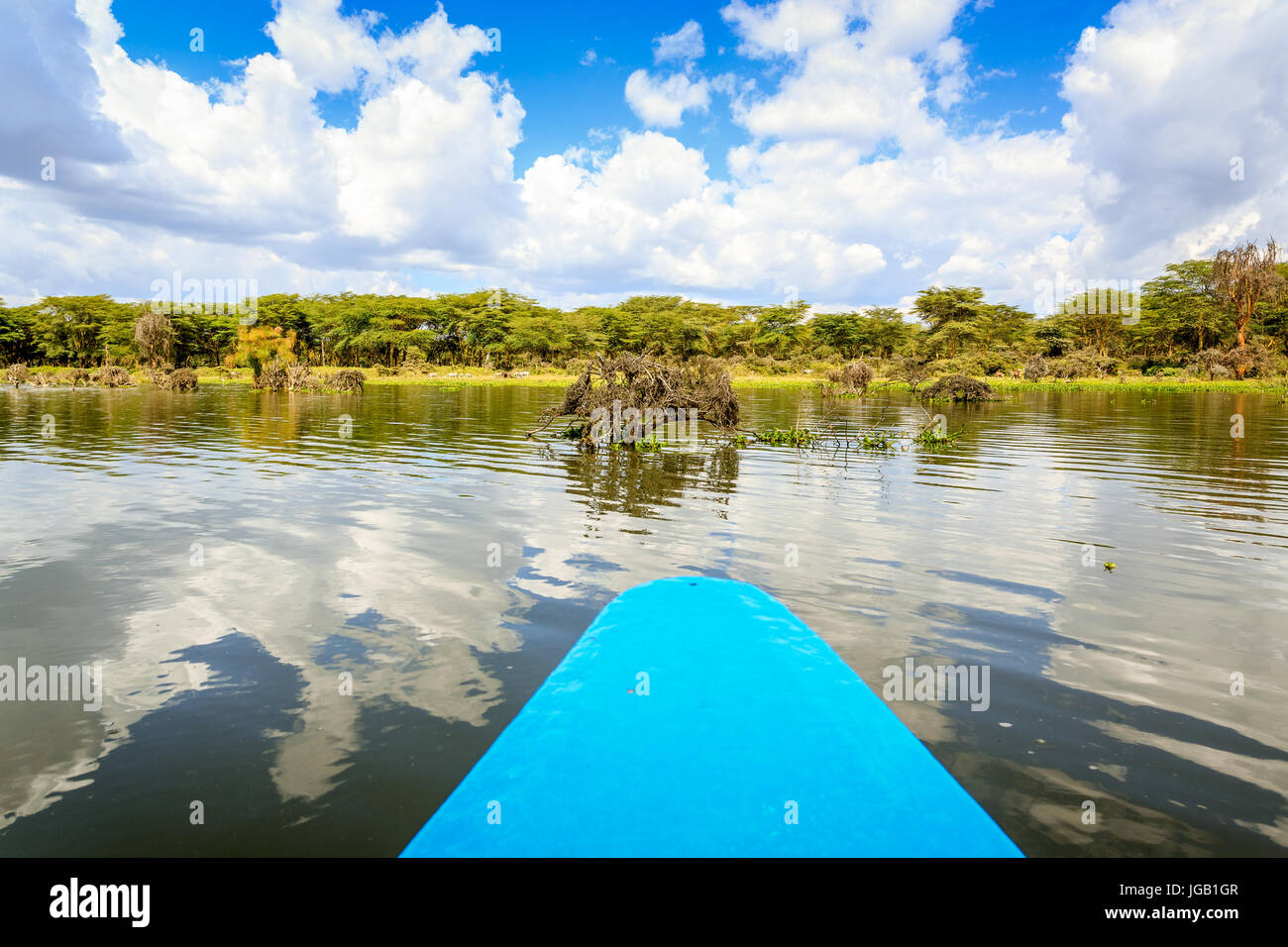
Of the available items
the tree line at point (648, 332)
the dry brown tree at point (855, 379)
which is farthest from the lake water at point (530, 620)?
the tree line at point (648, 332)

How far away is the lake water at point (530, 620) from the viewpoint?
326 cm

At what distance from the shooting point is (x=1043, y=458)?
626 inches

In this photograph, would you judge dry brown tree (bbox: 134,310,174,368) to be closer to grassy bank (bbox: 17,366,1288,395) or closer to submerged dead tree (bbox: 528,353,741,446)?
grassy bank (bbox: 17,366,1288,395)

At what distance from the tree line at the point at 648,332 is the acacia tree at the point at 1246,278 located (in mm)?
783

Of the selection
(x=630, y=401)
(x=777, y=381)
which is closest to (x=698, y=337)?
(x=777, y=381)

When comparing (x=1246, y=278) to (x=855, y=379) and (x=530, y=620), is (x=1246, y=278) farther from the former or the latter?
(x=530, y=620)

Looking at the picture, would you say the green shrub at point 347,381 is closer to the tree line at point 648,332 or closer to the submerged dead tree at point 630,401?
the tree line at point 648,332

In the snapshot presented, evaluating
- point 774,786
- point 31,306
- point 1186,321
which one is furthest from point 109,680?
point 31,306

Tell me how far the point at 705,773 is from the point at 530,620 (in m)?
3.50

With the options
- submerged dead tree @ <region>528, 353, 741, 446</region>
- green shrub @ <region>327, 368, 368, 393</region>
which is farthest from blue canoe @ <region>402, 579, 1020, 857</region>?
green shrub @ <region>327, 368, 368, 393</region>

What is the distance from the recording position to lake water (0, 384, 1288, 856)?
10.7ft

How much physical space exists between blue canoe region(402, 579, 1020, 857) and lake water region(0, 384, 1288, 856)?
2.91ft
